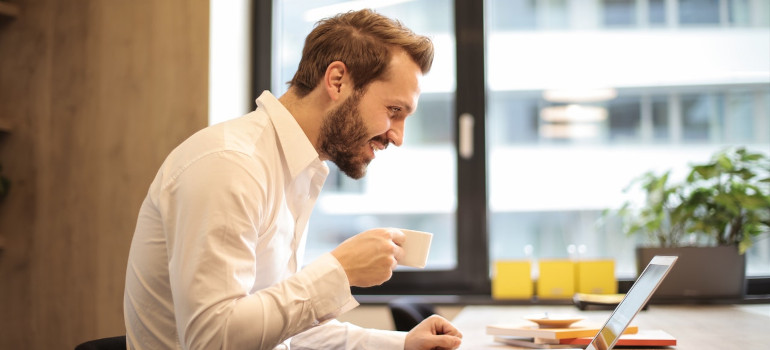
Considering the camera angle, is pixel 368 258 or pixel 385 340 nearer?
pixel 368 258

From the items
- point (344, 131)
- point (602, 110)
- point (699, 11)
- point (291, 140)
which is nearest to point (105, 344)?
point (291, 140)

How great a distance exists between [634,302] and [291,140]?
0.71 metres

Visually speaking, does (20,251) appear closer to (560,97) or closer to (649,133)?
(560,97)

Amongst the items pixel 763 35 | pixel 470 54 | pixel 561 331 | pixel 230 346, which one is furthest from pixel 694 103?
pixel 230 346

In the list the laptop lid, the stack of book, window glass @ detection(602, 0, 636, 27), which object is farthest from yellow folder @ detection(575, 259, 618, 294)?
the laptop lid

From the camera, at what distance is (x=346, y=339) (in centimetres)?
165

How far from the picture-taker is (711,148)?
120 inches

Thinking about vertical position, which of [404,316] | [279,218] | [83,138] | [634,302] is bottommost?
[404,316]

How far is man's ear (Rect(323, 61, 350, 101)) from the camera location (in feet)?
5.13

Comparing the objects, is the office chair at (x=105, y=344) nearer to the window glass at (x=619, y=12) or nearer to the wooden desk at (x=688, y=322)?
the wooden desk at (x=688, y=322)

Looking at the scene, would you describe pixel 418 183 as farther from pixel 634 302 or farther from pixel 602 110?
pixel 634 302

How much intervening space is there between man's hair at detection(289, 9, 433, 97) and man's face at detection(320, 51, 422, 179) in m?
0.02

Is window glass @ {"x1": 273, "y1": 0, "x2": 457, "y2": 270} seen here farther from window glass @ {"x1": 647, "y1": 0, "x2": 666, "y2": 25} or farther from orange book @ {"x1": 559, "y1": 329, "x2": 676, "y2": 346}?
orange book @ {"x1": 559, "y1": 329, "x2": 676, "y2": 346}

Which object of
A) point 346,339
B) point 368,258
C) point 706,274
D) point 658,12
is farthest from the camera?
point 658,12
